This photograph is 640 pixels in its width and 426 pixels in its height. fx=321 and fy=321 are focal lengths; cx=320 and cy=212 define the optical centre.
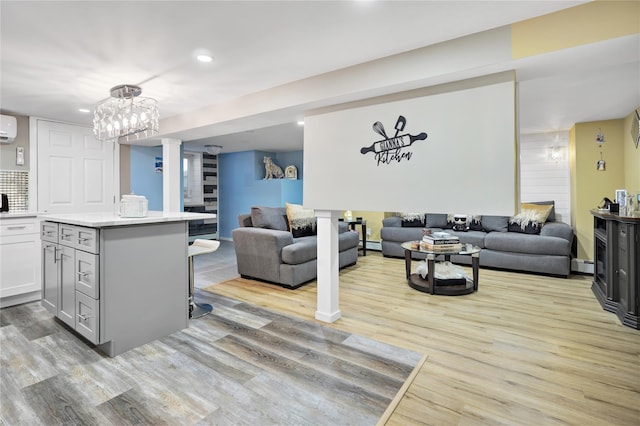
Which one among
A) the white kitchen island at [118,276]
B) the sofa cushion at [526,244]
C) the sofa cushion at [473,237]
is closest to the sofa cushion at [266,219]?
the white kitchen island at [118,276]

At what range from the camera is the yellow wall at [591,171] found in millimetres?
4410

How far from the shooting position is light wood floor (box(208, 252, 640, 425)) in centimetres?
177

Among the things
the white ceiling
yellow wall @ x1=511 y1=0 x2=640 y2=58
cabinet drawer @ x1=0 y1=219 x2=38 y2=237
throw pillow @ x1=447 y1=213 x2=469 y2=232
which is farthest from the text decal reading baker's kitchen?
cabinet drawer @ x1=0 y1=219 x2=38 y2=237

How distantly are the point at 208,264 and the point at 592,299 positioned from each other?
17.1 ft

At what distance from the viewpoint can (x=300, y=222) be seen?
15.7 ft

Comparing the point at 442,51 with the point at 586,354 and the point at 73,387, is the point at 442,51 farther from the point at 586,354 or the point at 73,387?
the point at 73,387

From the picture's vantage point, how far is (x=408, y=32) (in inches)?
82.3

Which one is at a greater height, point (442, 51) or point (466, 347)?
point (442, 51)

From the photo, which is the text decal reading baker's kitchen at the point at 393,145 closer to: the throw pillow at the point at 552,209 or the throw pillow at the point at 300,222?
the throw pillow at the point at 300,222

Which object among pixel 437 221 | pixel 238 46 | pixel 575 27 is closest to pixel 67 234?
pixel 238 46

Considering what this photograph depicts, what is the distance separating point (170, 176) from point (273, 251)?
1.91 meters

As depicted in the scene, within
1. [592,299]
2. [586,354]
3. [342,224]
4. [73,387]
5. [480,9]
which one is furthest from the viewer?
[342,224]

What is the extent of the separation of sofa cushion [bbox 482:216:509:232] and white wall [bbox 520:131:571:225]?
761 mm

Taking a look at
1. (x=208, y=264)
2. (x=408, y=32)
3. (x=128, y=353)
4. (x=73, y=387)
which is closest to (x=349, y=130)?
(x=408, y=32)
